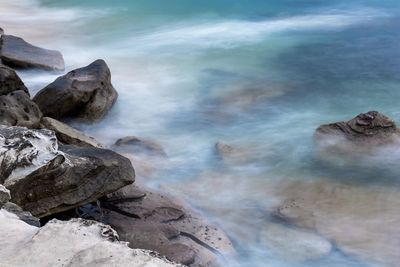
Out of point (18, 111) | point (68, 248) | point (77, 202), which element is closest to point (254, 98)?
point (18, 111)

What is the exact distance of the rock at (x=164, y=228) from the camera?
527 cm

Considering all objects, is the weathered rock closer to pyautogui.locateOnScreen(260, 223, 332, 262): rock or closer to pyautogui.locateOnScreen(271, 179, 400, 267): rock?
pyautogui.locateOnScreen(271, 179, 400, 267): rock

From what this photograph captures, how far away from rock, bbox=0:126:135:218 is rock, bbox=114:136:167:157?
1859mm

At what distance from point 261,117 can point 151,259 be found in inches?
235

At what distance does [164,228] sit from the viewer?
5578mm

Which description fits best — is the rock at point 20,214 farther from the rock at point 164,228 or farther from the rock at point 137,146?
the rock at point 137,146

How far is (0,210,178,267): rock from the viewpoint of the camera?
2922 mm

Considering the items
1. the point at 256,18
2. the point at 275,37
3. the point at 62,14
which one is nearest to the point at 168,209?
the point at 275,37

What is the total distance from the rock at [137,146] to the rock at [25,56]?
9.75ft

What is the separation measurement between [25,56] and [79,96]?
2.54 m

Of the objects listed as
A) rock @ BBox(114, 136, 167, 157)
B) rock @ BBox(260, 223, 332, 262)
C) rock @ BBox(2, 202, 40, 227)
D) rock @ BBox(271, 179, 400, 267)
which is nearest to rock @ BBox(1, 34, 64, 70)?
rock @ BBox(114, 136, 167, 157)

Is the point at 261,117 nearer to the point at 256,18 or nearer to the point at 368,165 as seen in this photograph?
the point at 368,165

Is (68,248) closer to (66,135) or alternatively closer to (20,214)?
(20,214)

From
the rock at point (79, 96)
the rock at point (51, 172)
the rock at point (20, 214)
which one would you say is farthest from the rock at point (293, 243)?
the rock at point (79, 96)
